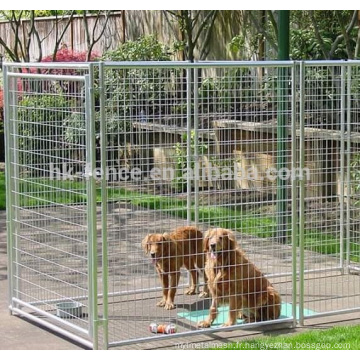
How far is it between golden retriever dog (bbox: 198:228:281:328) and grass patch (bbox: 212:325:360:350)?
16.2 inches

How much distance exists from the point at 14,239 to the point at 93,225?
1535 millimetres

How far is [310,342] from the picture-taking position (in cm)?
734

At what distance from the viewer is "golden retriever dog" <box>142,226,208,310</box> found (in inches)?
319

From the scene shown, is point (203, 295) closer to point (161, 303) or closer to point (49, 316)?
point (161, 303)

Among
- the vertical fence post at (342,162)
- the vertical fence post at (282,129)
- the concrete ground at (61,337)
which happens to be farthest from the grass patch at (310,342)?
the vertical fence post at (342,162)

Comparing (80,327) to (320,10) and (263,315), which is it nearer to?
(263,315)

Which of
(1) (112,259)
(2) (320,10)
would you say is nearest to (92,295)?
(1) (112,259)

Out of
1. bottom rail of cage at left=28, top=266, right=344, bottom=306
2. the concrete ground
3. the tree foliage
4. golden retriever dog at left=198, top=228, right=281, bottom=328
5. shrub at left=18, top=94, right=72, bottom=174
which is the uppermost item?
the tree foliage

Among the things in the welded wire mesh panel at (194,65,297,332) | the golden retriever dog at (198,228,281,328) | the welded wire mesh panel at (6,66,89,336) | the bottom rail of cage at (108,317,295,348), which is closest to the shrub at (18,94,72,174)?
the welded wire mesh panel at (6,66,89,336)

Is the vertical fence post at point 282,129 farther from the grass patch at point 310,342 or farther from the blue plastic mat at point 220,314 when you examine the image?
the grass patch at point 310,342

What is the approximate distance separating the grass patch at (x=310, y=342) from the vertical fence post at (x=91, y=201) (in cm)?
102

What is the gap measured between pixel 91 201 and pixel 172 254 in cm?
138

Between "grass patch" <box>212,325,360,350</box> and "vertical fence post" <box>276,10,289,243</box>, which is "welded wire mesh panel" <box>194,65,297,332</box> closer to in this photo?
"vertical fence post" <box>276,10,289,243</box>

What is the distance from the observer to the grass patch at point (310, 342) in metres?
7.15
